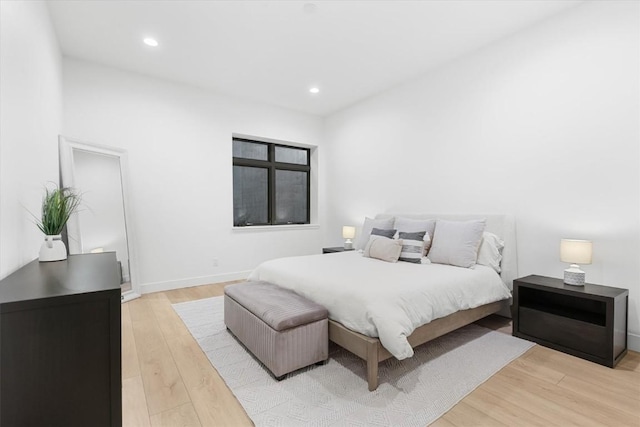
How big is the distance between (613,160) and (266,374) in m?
3.17

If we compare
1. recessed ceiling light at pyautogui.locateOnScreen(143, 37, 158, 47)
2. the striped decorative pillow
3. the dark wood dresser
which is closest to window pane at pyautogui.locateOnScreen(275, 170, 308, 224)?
recessed ceiling light at pyautogui.locateOnScreen(143, 37, 158, 47)

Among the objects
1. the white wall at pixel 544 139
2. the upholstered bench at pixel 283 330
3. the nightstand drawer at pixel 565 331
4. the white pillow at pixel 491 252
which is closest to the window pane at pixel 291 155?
the white wall at pixel 544 139

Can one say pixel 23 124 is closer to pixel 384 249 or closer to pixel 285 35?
pixel 285 35

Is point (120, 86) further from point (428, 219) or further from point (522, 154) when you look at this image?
point (522, 154)

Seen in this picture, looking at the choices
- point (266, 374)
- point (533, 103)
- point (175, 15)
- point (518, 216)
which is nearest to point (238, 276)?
point (266, 374)

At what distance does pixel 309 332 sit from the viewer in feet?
6.69

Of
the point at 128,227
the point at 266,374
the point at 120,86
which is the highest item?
the point at 120,86

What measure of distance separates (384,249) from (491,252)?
103cm

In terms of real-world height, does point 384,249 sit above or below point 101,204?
below

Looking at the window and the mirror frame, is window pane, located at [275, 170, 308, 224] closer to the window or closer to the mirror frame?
the window

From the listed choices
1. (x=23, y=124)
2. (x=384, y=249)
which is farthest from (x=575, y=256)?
(x=23, y=124)

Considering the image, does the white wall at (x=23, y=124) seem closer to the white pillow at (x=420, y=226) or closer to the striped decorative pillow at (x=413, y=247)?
the striped decorative pillow at (x=413, y=247)

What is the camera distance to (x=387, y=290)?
205 centimetres

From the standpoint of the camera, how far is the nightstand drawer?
2.21 meters
